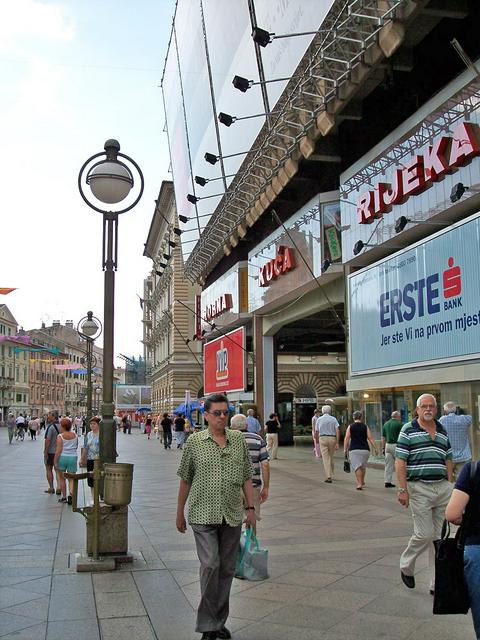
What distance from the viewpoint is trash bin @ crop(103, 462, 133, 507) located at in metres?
7.30

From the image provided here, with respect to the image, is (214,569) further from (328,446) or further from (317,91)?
(317,91)

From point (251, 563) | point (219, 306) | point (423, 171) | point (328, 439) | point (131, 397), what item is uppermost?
point (423, 171)

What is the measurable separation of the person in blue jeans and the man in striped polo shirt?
102 inches

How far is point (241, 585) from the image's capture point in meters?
6.66

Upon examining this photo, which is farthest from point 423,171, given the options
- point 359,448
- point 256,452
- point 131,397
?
point 131,397

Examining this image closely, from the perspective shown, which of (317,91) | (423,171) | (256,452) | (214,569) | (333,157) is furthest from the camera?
(333,157)

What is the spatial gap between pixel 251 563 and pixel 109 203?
170 inches

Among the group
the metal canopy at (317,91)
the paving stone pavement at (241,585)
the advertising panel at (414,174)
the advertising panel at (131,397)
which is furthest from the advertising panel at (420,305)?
the advertising panel at (131,397)

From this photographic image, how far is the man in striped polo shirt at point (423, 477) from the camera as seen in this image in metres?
6.34

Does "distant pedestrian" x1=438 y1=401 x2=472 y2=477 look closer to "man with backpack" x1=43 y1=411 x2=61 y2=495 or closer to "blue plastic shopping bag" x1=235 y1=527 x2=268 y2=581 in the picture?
"blue plastic shopping bag" x1=235 y1=527 x2=268 y2=581

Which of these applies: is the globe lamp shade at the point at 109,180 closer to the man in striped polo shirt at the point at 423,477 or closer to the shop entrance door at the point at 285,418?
the man in striped polo shirt at the point at 423,477

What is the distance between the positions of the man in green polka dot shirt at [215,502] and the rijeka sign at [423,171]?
1092cm

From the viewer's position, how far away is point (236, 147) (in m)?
27.2

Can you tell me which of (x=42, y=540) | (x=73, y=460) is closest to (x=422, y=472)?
(x=42, y=540)
